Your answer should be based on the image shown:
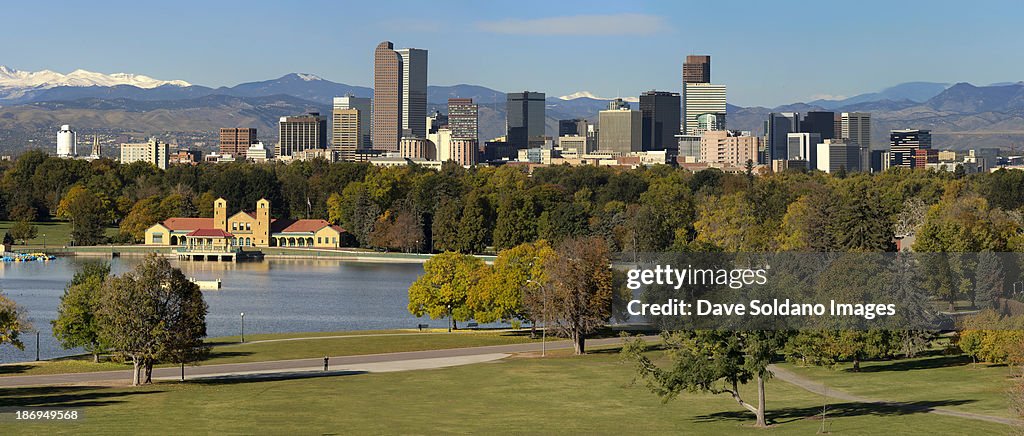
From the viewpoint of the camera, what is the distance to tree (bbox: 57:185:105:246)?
481 ft

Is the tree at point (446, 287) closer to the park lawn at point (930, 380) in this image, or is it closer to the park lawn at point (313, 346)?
the park lawn at point (313, 346)

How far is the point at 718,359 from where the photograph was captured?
Result: 41.8 meters

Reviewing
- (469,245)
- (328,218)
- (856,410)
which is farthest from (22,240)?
(856,410)

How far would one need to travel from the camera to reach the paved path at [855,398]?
42.2m

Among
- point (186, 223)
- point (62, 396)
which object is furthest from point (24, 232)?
point (62, 396)

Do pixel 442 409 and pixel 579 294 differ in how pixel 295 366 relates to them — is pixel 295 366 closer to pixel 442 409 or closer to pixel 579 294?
pixel 579 294

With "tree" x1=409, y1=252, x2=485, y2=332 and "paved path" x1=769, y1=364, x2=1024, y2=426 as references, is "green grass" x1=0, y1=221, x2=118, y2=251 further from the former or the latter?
"paved path" x1=769, y1=364, x2=1024, y2=426

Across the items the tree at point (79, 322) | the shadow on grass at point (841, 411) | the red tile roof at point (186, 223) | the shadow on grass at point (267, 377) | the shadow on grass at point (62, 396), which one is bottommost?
the shadow on grass at point (841, 411)

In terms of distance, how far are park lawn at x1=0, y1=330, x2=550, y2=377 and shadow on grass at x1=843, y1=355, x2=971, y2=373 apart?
17.4m

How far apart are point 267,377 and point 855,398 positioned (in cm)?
2026

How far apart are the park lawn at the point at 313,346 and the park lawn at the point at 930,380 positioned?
1626 cm

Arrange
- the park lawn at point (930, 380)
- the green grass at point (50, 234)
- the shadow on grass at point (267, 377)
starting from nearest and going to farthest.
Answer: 1. the park lawn at point (930, 380)
2. the shadow on grass at point (267, 377)
3. the green grass at point (50, 234)

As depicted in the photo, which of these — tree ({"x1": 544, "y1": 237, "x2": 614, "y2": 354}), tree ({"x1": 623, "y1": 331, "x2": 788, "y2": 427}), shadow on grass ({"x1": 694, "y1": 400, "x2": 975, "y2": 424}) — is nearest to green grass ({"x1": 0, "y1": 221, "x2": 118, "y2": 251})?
tree ({"x1": 544, "y1": 237, "x2": 614, "y2": 354})

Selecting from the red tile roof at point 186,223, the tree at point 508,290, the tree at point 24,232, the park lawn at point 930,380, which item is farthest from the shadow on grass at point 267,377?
the red tile roof at point 186,223
